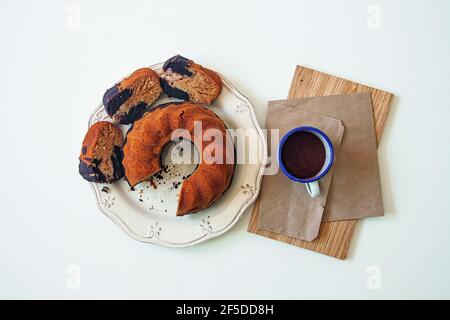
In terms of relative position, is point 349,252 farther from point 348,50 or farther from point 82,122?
point 82,122

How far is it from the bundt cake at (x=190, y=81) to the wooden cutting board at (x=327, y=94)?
25cm

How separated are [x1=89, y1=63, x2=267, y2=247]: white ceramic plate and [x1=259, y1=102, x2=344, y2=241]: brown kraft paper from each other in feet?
0.18

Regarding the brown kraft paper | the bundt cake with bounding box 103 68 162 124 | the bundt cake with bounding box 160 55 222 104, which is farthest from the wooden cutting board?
the bundt cake with bounding box 103 68 162 124

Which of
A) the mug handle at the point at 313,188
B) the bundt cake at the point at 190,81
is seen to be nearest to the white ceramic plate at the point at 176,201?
the bundt cake at the point at 190,81

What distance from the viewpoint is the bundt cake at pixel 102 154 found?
1120 mm

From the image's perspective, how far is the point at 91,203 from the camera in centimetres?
125

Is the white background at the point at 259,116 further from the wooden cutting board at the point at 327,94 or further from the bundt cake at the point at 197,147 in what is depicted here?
the bundt cake at the point at 197,147

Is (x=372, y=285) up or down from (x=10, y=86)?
down

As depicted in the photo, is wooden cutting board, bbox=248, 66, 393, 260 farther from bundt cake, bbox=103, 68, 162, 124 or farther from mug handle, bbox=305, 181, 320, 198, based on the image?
bundt cake, bbox=103, 68, 162, 124

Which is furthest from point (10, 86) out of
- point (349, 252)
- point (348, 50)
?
point (349, 252)

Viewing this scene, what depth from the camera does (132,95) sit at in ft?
3.69

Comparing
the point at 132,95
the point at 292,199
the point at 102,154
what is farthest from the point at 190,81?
the point at 292,199

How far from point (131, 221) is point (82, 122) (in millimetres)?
379

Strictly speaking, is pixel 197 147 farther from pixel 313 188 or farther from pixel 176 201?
pixel 313 188
